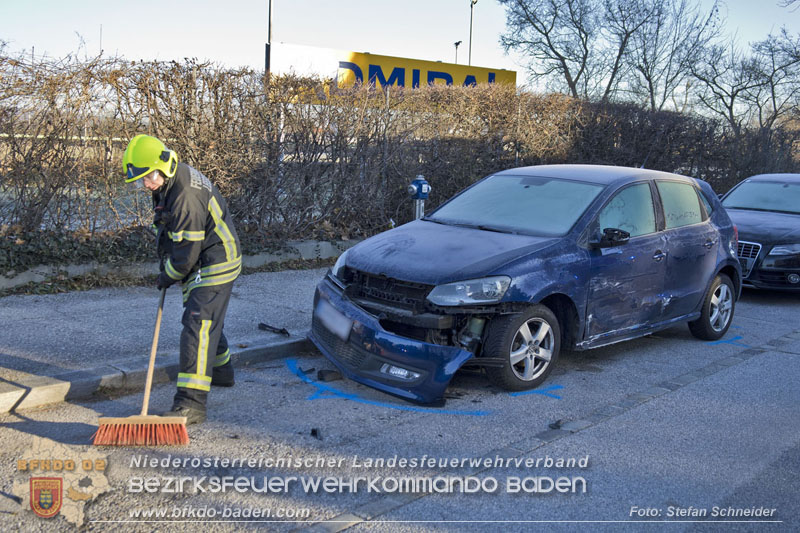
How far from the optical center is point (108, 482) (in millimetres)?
3732

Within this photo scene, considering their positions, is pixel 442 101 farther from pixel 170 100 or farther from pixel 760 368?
pixel 760 368

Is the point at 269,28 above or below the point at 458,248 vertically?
above

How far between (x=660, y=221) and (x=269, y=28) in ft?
78.0

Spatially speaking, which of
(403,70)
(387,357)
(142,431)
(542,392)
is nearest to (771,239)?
(542,392)

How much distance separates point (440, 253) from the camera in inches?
217

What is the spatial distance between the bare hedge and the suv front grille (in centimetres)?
409

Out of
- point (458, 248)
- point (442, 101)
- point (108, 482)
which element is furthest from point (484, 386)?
point (442, 101)

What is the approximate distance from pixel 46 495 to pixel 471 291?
293 centimetres

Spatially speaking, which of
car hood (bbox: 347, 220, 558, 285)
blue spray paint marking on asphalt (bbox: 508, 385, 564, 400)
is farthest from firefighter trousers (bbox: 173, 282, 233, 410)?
blue spray paint marking on asphalt (bbox: 508, 385, 564, 400)

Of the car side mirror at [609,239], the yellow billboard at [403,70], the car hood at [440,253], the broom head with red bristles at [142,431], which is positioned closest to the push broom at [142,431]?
the broom head with red bristles at [142,431]

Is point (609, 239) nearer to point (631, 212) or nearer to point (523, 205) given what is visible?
point (631, 212)

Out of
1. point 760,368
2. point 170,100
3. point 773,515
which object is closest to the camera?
point 773,515

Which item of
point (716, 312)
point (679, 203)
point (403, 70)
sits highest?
point (403, 70)

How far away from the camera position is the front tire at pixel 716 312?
23.4ft
